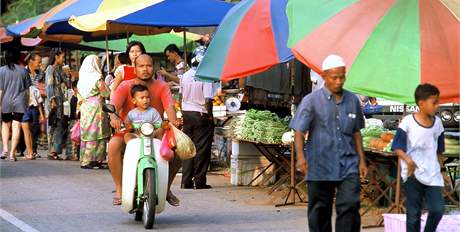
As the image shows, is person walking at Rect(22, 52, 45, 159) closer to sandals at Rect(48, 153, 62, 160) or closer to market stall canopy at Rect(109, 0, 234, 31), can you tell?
sandals at Rect(48, 153, 62, 160)

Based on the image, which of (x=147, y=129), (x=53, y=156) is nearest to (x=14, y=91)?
(x=53, y=156)

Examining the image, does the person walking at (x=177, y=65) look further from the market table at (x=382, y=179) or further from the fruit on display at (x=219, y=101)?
the market table at (x=382, y=179)

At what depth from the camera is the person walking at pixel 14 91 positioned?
56.3 feet

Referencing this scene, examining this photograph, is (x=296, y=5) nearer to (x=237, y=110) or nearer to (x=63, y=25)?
(x=237, y=110)

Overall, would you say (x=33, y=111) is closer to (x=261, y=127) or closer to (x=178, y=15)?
(x=178, y=15)

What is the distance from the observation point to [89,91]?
15.8 m

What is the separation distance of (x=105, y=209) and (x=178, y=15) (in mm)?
4350

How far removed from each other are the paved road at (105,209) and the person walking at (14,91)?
7.73 ft

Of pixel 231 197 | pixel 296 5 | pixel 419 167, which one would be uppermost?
pixel 296 5

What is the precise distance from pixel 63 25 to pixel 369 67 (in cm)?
930

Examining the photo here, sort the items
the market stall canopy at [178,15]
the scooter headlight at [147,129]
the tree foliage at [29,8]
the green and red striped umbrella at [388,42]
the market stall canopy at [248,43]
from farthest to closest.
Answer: the tree foliage at [29,8]
the market stall canopy at [178,15]
the market stall canopy at [248,43]
the scooter headlight at [147,129]
the green and red striped umbrella at [388,42]

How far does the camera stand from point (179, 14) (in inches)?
582

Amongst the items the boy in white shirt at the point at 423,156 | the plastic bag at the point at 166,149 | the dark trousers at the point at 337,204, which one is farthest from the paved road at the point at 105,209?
the boy in white shirt at the point at 423,156

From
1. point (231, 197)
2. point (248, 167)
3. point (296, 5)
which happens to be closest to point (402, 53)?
point (296, 5)
